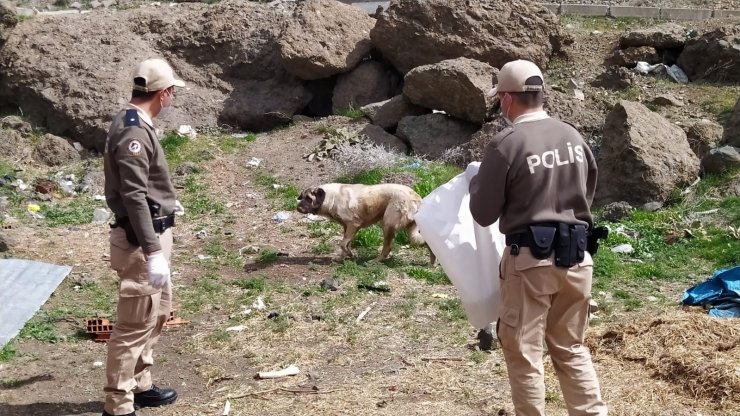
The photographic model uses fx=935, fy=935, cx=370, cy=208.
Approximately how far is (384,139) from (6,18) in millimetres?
7322

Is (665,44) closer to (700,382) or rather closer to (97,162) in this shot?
(97,162)

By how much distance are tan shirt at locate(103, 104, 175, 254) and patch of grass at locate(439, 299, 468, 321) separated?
3478 millimetres

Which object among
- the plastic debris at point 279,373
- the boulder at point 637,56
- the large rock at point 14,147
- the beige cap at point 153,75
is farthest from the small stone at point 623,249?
the large rock at point 14,147

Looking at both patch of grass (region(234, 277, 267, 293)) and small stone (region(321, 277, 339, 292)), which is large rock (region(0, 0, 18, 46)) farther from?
small stone (region(321, 277, 339, 292))

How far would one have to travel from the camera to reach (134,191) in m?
5.64

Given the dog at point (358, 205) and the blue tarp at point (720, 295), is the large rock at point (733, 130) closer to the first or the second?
the blue tarp at point (720, 295)

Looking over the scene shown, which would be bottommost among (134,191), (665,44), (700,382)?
(700,382)

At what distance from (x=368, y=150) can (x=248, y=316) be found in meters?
5.67

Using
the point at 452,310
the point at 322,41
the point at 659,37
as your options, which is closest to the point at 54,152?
the point at 322,41

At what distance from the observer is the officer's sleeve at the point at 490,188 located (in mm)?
5102

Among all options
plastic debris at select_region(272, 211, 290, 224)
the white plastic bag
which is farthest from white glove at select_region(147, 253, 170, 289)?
plastic debris at select_region(272, 211, 290, 224)

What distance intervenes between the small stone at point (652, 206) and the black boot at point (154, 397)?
7.51m

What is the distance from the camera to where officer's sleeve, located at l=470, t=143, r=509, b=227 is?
16.7ft

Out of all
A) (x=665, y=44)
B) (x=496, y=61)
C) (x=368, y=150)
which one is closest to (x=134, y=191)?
(x=368, y=150)
